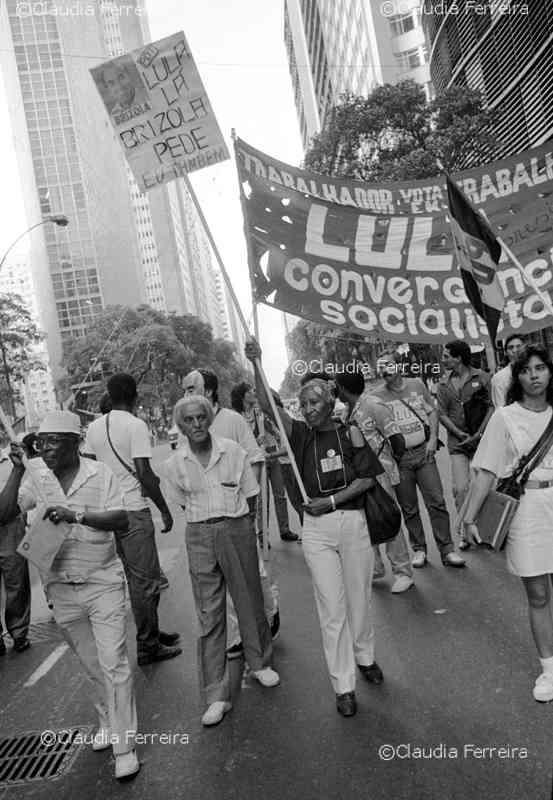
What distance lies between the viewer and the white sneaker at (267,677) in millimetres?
4016

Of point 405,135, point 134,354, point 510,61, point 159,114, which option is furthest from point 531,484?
point 134,354

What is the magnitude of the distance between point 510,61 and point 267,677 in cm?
2290

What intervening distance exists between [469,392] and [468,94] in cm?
1983

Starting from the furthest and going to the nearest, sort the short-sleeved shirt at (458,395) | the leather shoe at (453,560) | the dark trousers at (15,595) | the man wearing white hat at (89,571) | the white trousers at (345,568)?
the short-sleeved shirt at (458,395)
the leather shoe at (453,560)
the dark trousers at (15,595)
the white trousers at (345,568)
the man wearing white hat at (89,571)

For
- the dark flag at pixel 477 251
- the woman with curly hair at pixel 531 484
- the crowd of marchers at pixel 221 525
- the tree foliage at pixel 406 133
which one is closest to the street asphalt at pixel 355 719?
the crowd of marchers at pixel 221 525

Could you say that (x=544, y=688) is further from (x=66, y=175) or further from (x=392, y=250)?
(x=66, y=175)

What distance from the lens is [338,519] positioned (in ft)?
12.7

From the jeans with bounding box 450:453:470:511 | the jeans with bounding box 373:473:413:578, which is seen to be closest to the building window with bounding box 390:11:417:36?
the jeans with bounding box 450:453:470:511

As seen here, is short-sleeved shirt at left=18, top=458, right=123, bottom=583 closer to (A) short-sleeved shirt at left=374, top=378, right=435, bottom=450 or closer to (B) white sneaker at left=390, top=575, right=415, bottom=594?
(B) white sneaker at left=390, top=575, right=415, bottom=594

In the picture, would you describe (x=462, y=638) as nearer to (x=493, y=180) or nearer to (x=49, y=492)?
(x=49, y=492)

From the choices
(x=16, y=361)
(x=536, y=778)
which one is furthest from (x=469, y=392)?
(x=16, y=361)

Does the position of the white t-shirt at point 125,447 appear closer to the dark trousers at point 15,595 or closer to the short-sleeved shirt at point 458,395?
the dark trousers at point 15,595

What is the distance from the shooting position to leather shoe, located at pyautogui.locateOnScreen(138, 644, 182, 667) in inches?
186

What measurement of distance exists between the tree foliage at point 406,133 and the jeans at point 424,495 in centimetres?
1779
